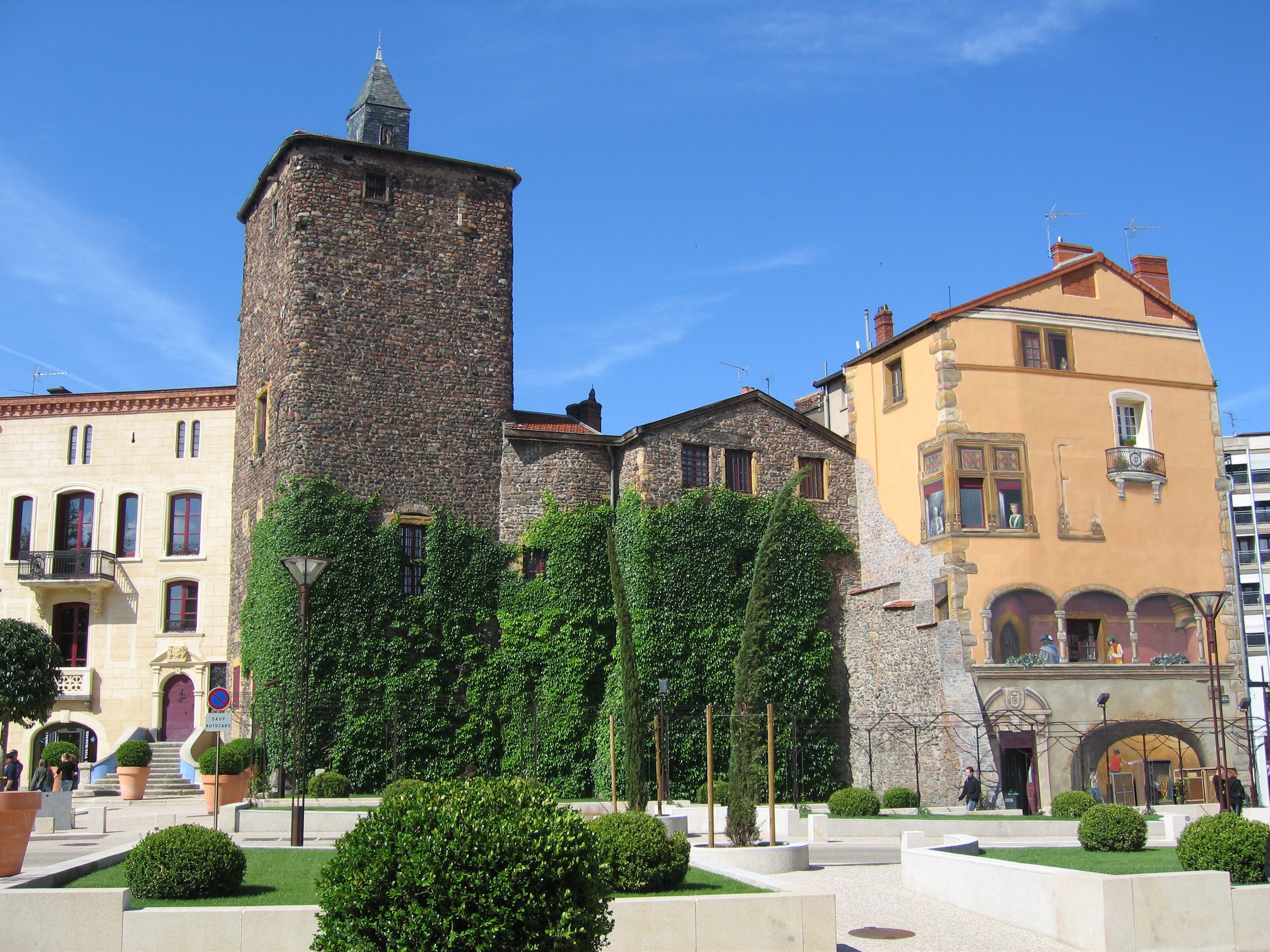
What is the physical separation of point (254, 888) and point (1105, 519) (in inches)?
826

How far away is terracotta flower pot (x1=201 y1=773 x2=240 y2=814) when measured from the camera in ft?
76.7

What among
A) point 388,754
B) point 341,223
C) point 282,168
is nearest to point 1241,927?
point 388,754

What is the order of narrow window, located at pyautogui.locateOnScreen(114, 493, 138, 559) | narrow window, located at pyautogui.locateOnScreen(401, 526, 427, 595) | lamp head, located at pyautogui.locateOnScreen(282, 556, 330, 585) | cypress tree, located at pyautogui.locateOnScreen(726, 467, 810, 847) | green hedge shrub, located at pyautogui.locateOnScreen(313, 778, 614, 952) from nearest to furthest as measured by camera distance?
1. green hedge shrub, located at pyautogui.locateOnScreen(313, 778, 614, 952)
2. cypress tree, located at pyautogui.locateOnScreen(726, 467, 810, 847)
3. lamp head, located at pyautogui.locateOnScreen(282, 556, 330, 585)
4. narrow window, located at pyautogui.locateOnScreen(401, 526, 427, 595)
5. narrow window, located at pyautogui.locateOnScreen(114, 493, 138, 559)

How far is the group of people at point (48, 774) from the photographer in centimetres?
2300

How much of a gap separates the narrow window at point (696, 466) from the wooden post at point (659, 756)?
19.3 feet

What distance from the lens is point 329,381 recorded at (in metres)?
26.8

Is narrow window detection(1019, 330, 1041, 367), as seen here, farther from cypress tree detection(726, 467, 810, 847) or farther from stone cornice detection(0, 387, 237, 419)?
stone cornice detection(0, 387, 237, 419)

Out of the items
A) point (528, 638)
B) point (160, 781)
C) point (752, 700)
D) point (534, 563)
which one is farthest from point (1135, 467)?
point (160, 781)

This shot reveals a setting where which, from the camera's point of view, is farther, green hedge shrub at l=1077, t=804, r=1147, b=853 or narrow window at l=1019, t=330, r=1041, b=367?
narrow window at l=1019, t=330, r=1041, b=367

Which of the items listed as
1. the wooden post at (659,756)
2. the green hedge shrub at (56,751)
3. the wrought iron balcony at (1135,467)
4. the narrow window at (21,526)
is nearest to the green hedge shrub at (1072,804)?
the wooden post at (659,756)

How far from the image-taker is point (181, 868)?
11156 mm

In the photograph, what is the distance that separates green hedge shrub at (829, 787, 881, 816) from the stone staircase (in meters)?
15.2

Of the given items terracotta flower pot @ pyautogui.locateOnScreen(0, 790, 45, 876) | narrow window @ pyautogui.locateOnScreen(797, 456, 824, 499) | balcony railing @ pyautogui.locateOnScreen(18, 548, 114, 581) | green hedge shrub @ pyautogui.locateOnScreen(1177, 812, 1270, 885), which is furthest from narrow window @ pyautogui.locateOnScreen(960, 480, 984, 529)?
balcony railing @ pyautogui.locateOnScreen(18, 548, 114, 581)

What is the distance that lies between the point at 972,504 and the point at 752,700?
11.9 meters
